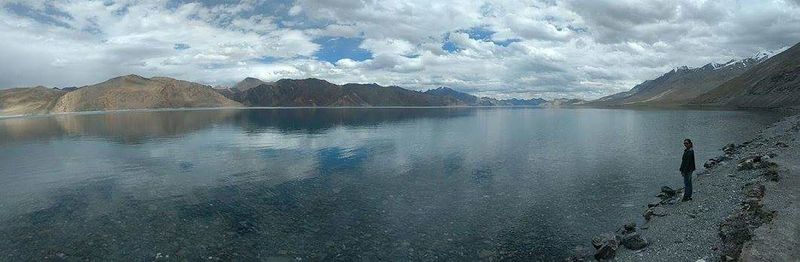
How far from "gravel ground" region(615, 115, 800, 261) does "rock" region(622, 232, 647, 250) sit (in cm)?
33

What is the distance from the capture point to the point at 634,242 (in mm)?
22734

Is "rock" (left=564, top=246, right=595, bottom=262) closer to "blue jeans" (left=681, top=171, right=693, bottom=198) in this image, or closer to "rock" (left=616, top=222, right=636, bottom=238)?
"rock" (left=616, top=222, right=636, bottom=238)

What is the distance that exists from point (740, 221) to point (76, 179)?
181 feet

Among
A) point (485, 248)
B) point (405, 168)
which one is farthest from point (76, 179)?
Result: point (485, 248)

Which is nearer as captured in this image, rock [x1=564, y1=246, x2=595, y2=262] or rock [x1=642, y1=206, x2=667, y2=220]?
rock [x1=564, y1=246, x2=595, y2=262]

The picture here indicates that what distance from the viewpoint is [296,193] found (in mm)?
37625

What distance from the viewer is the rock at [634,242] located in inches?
885

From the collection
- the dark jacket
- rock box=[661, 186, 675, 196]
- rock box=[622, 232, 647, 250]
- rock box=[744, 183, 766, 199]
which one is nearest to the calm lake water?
rock box=[661, 186, 675, 196]

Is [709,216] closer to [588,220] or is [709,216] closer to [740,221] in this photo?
[740,221]

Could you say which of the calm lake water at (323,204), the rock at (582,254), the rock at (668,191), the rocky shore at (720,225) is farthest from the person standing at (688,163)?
the rock at (582,254)

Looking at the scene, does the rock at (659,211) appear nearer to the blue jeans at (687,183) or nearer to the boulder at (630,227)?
the blue jeans at (687,183)

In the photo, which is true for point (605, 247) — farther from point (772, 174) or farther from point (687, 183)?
point (772, 174)

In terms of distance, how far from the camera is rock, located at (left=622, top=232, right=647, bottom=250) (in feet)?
73.8

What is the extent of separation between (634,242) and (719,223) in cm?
527
